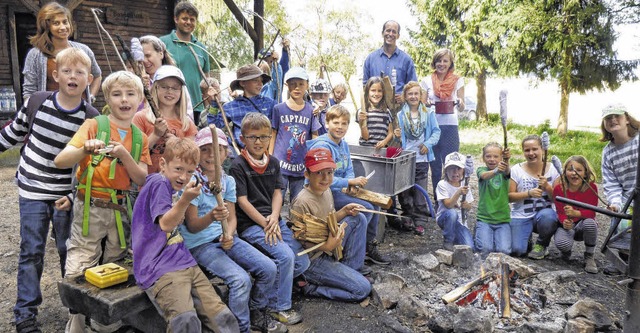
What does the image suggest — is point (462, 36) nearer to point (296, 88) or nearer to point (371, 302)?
point (296, 88)

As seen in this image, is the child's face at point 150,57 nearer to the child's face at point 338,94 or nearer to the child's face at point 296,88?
the child's face at point 296,88

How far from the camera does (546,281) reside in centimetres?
443

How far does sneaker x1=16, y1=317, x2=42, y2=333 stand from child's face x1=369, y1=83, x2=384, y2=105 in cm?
407

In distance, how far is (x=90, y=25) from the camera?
12141 mm

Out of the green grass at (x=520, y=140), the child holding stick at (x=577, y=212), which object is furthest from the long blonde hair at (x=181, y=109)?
the green grass at (x=520, y=140)

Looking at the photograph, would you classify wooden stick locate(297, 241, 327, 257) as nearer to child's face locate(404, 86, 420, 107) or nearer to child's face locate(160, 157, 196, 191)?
child's face locate(160, 157, 196, 191)

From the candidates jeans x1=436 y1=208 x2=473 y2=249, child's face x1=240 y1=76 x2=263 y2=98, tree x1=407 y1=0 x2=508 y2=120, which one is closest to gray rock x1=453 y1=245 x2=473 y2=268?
jeans x1=436 y1=208 x2=473 y2=249

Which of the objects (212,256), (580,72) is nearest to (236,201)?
(212,256)

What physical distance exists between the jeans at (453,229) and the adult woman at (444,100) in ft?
4.48

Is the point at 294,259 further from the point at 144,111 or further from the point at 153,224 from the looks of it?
the point at 144,111

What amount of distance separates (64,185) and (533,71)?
16.6 m

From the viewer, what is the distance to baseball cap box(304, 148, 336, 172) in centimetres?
418

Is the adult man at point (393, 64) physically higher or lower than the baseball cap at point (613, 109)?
higher

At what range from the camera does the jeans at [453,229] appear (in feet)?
17.4
